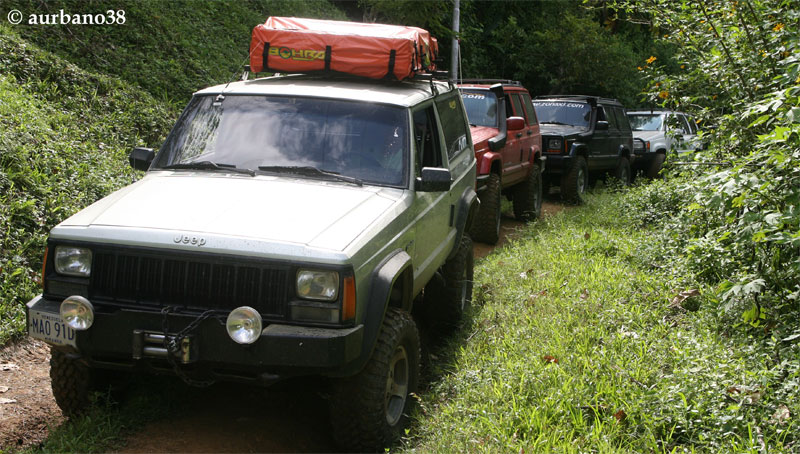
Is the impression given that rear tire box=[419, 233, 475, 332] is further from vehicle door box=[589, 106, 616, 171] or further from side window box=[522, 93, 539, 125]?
vehicle door box=[589, 106, 616, 171]

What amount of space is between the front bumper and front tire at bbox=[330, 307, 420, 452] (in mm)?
250

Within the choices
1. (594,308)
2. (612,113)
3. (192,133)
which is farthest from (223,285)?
(612,113)

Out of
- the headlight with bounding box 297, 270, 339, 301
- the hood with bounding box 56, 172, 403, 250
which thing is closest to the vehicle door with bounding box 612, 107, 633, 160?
the hood with bounding box 56, 172, 403, 250

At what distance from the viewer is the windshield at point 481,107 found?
10664mm

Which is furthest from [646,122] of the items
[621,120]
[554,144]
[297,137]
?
[297,137]

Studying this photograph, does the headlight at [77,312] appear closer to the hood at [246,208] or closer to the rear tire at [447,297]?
the hood at [246,208]

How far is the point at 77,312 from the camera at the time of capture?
375 cm

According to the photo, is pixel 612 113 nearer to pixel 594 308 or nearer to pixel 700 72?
pixel 700 72

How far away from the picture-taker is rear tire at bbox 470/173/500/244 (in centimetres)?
975

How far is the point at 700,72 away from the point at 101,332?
5.95 meters

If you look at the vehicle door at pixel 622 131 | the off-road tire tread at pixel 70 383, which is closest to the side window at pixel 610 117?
the vehicle door at pixel 622 131

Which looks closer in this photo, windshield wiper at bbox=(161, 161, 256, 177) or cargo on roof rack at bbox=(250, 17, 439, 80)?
windshield wiper at bbox=(161, 161, 256, 177)

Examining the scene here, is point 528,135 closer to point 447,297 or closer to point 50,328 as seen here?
point 447,297

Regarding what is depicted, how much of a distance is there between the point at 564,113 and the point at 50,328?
1201 centimetres
